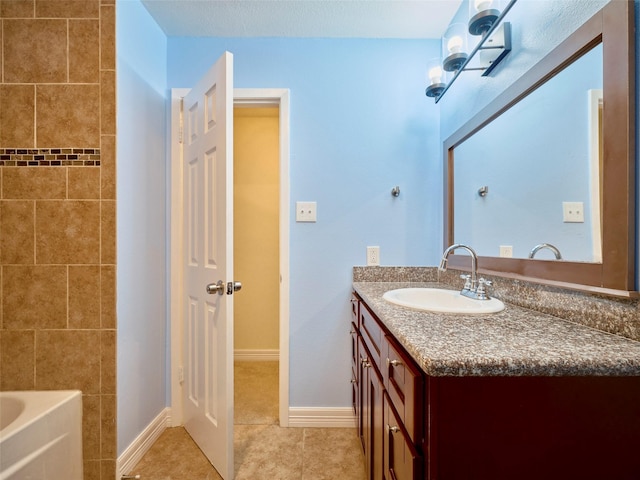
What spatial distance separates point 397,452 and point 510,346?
1.37ft

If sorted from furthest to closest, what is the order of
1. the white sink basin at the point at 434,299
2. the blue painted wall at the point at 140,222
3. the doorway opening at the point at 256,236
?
the doorway opening at the point at 256,236 < the blue painted wall at the point at 140,222 < the white sink basin at the point at 434,299

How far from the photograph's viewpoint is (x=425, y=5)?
154cm

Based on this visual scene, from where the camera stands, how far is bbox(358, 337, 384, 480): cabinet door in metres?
0.98

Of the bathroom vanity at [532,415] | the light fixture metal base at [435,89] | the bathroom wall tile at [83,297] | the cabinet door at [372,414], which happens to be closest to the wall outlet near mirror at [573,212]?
the bathroom vanity at [532,415]

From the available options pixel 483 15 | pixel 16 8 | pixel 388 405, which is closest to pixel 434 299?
pixel 388 405

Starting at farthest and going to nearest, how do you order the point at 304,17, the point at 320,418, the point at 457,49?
the point at 320,418 → the point at 304,17 → the point at 457,49

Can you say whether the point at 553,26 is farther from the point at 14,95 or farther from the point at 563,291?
the point at 14,95

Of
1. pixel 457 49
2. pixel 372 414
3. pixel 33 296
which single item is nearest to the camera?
pixel 372 414

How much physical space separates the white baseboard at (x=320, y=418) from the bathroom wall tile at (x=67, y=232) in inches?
54.4

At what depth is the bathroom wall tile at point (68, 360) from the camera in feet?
4.30

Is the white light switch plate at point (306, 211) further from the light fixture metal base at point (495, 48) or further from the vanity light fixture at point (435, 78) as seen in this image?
the light fixture metal base at point (495, 48)

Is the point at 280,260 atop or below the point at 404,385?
atop

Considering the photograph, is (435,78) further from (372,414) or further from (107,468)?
(107,468)

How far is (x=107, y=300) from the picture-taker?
1331 mm
